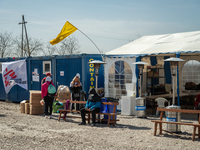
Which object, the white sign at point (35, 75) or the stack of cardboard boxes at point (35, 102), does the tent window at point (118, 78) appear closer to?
the stack of cardboard boxes at point (35, 102)

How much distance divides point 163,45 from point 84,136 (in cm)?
641

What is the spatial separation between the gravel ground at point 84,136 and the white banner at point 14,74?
6.33 meters

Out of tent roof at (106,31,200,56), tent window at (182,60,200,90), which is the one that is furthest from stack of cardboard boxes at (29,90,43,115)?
tent window at (182,60,200,90)

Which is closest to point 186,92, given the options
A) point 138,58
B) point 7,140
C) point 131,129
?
point 138,58

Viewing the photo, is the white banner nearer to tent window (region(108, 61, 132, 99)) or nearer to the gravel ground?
tent window (region(108, 61, 132, 99))

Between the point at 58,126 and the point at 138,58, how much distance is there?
14.1ft

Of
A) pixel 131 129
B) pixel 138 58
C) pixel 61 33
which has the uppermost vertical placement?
pixel 61 33

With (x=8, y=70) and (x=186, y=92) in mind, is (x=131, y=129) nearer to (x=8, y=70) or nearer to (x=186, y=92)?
(x=186, y=92)

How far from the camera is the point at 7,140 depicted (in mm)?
6895

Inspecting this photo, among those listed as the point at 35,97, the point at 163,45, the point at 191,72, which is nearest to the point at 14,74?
the point at 35,97

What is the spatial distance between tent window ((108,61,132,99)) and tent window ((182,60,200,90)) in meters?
4.73

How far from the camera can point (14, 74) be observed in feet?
53.5

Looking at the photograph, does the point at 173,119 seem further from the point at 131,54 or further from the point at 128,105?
the point at 131,54

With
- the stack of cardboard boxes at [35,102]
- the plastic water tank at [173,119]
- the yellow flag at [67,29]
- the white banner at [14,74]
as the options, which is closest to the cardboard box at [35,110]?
the stack of cardboard boxes at [35,102]
